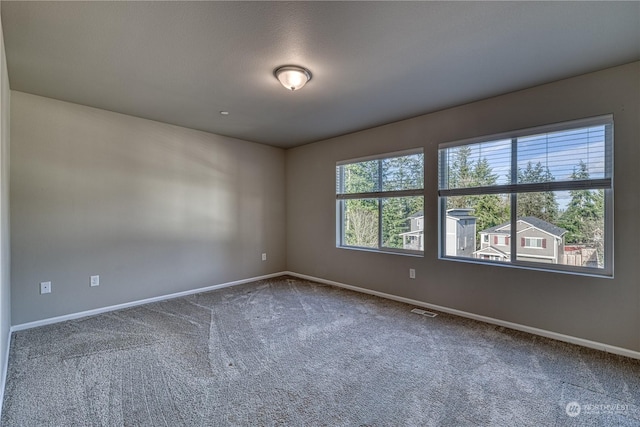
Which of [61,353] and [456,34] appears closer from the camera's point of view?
[456,34]

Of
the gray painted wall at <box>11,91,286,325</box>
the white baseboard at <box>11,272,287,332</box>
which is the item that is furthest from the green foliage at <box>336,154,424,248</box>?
the white baseboard at <box>11,272,287,332</box>

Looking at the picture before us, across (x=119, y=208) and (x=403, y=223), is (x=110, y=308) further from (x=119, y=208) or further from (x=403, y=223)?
(x=403, y=223)

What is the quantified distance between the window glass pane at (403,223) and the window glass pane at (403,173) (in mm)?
185

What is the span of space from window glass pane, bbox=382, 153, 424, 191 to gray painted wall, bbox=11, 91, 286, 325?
7.74 ft

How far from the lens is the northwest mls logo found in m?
1.85

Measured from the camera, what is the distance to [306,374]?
2.29 m

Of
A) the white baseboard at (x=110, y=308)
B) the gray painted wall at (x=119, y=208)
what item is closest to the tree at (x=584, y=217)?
the gray painted wall at (x=119, y=208)

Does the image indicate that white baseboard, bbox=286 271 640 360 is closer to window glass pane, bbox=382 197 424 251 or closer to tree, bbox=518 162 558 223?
window glass pane, bbox=382 197 424 251

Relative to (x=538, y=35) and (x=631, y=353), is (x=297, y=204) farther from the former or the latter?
(x=631, y=353)

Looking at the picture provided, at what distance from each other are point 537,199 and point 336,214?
9.09 feet

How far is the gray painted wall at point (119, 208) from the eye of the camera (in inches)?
125

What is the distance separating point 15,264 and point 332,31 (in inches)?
153

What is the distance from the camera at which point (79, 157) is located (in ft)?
11.4

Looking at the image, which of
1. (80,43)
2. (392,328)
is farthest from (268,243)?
(80,43)
